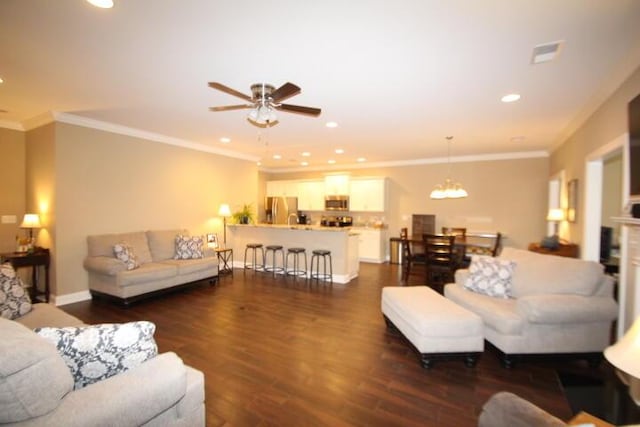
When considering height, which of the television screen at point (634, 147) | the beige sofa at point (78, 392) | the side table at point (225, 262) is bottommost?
the side table at point (225, 262)

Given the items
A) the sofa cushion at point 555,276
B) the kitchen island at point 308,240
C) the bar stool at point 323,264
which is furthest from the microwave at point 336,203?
the sofa cushion at point 555,276

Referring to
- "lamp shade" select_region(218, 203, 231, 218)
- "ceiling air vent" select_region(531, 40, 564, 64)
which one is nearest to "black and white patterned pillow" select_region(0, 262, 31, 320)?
"lamp shade" select_region(218, 203, 231, 218)

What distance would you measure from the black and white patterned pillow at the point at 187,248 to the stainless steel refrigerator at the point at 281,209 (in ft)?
12.8

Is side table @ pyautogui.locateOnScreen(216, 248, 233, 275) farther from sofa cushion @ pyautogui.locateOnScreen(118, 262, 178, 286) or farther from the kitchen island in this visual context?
sofa cushion @ pyautogui.locateOnScreen(118, 262, 178, 286)

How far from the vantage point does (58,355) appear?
1.28 meters

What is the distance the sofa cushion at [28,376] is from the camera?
1.08m

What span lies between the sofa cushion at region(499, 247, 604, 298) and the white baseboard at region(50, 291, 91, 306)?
6028 millimetres

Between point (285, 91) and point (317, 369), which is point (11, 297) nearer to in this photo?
point (317, 369)

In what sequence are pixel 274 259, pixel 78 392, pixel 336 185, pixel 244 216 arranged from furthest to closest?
pixel 336 185 < pixel 244 216 < pixel 274 259 < pixel 78 392

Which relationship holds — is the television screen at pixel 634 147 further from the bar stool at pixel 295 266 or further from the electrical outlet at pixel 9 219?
the electrical outlet at pixel 9 219

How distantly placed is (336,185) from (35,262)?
6.42 m

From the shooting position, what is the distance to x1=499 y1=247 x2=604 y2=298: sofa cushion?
9.25 feet

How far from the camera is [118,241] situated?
4625 mm

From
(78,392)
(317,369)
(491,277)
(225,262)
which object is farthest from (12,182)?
(491,277)
